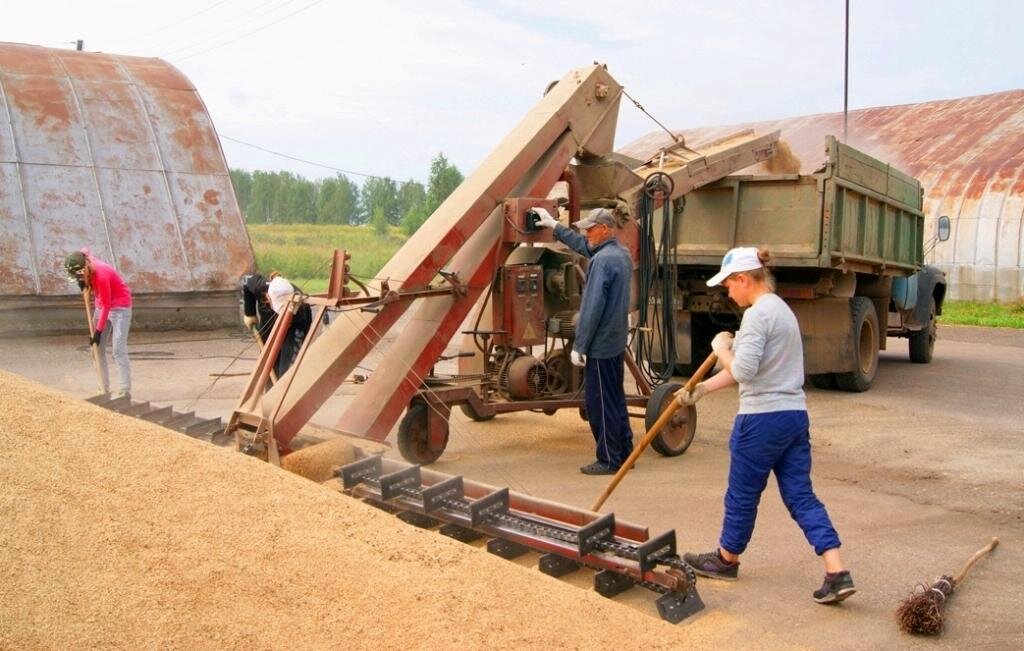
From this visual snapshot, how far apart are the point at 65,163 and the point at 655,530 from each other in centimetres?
1318

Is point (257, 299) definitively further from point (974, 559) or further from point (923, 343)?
point (923, 343)

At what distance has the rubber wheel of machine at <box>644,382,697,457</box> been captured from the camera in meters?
7.87

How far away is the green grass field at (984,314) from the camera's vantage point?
2097 centimetres

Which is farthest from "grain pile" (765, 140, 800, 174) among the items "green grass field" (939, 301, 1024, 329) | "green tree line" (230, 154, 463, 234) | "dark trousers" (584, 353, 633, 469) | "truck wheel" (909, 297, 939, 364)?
"green tree line" (230, 154, 463, 234)

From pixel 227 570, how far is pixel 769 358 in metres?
2.54

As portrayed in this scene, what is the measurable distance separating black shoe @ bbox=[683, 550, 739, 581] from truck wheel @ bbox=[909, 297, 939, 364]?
34.7ft

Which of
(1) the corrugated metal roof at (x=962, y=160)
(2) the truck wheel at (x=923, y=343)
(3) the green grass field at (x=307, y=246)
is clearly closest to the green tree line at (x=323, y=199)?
(3) the green grass field at (x=307, y=246)

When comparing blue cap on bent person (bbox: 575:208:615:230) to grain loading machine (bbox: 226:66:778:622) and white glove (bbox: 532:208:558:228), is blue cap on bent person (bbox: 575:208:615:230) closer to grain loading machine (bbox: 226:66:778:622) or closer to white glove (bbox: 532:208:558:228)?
white glove (bbox: 532:208:558:228)

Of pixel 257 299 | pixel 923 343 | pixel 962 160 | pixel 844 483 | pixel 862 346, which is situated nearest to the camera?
pixel 844 483

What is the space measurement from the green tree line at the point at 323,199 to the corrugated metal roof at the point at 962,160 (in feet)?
80.5

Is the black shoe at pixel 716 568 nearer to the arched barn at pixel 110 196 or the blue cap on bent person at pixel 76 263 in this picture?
the blue cap on bent person at pixel 76 263

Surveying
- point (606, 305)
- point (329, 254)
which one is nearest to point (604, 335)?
point (606, 305)

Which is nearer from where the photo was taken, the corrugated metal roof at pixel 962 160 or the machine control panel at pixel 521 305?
the machine control panel at pixel 521 305

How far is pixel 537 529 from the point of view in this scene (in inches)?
202
